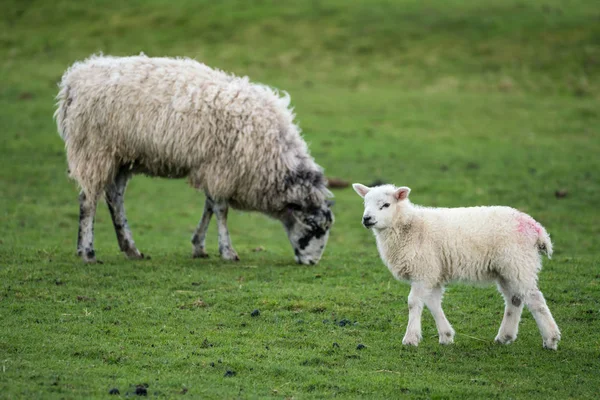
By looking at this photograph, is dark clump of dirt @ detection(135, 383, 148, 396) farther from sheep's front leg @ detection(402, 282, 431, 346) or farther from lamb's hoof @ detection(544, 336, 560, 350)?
lamb's hoof @ detection(544, 336, 560, 350)

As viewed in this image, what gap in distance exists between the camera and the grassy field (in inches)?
302

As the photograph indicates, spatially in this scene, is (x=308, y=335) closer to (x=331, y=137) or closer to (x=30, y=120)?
(x=331, y=137)

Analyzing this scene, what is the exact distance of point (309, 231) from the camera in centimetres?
1318

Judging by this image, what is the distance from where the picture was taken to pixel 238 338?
866cm

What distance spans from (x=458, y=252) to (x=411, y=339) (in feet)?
3.58

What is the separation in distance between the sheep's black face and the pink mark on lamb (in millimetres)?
5286

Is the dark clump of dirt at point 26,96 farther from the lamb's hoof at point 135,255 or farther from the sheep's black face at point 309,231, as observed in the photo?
the sheep's black face at point 309,231

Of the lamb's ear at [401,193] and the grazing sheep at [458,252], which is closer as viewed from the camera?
the grazing sheep at [458,252]

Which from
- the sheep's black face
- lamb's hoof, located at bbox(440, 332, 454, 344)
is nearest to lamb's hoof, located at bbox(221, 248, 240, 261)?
the sheep's black face

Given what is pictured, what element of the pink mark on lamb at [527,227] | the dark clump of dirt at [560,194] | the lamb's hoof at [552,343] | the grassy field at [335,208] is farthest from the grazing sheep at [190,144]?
the dark clump of dirt at [560,194]

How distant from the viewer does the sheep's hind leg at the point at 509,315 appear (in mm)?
8328

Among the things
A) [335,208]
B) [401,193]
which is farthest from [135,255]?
[335,208]

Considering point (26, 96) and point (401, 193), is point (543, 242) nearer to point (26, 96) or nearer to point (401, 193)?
point (401, 193)

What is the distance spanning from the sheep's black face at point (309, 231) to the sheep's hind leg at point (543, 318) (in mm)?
5465
